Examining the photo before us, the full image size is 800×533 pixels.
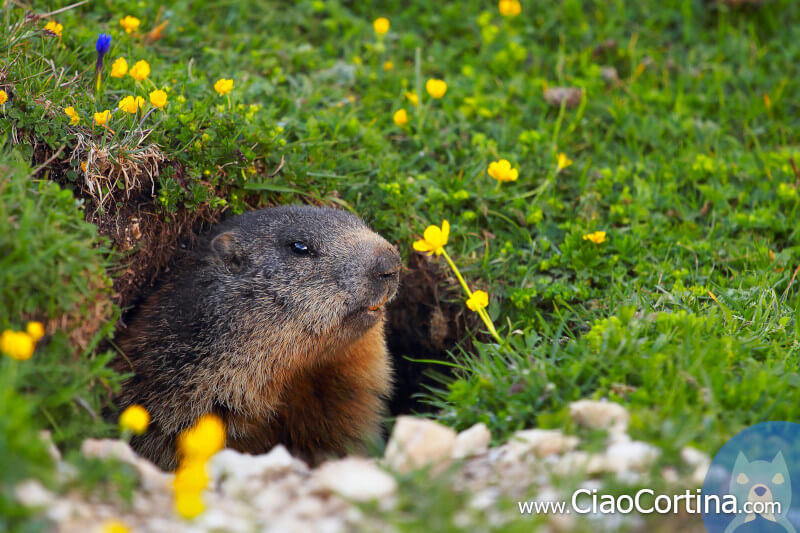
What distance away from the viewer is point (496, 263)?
520 centimetres

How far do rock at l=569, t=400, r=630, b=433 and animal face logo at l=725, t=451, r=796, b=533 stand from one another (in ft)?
1.44

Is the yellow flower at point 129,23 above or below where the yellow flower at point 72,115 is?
above

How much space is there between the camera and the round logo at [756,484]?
2748mm

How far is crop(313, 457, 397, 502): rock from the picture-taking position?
256 centimetres

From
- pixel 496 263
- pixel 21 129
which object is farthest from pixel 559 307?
pixel 21 129

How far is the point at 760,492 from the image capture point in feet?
9.43

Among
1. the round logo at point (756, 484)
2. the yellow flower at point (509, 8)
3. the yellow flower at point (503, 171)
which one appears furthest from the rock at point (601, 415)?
the yellow flower at point (509, 8)

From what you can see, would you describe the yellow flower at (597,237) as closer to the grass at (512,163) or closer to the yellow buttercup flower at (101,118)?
the grass at (512,163)

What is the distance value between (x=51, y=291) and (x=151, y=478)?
1002 mm

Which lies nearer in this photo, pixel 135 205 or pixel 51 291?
pixel 51 291

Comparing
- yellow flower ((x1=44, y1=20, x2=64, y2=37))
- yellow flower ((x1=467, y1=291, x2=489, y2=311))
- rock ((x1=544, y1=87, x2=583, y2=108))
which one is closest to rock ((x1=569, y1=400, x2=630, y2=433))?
yellow flower ((x1=467, y1=291, x2=489, y2=311))

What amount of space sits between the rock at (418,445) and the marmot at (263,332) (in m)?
1.49

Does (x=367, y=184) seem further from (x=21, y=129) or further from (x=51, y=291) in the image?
(x=51, y=291)

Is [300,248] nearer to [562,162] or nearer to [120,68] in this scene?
[120,68]
